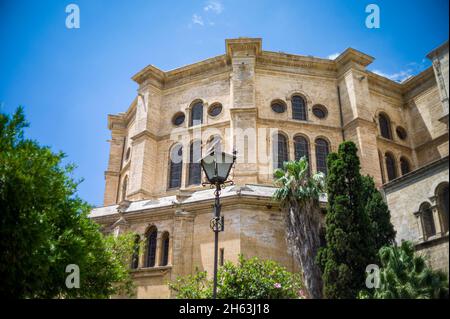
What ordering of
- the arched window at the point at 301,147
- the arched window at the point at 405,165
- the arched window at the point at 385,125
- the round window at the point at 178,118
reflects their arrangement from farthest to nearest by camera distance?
the round window at the point at 178,118
the arched window at the point at 385,125
the arched window at the point at 405,165
the arched window at the point at 301,147

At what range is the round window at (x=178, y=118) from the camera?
25.7 metres

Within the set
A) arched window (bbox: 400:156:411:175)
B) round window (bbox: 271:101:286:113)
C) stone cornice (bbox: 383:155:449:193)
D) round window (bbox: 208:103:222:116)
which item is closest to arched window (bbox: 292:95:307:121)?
round window (bbox: 271:101:286:113)

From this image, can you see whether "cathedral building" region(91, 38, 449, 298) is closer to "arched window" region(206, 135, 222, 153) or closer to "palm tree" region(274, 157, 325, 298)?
"arched window" region(206, 135, 222, 153)

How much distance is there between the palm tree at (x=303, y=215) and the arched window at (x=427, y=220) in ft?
18.1

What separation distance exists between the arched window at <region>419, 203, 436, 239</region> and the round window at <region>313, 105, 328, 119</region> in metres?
15.9

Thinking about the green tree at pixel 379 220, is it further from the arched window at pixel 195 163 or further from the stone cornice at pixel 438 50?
the arched window at pixel 195 163

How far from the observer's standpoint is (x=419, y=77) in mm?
25625

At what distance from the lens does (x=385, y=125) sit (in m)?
26.0

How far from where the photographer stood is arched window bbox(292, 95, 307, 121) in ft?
80.8

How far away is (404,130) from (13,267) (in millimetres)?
24611

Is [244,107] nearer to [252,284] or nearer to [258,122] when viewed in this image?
[258,122]

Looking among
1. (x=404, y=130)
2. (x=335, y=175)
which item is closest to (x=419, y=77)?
(x=404, y=130)

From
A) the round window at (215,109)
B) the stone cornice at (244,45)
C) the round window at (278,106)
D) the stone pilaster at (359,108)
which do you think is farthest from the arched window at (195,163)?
the stone pilaster at (359,108)
